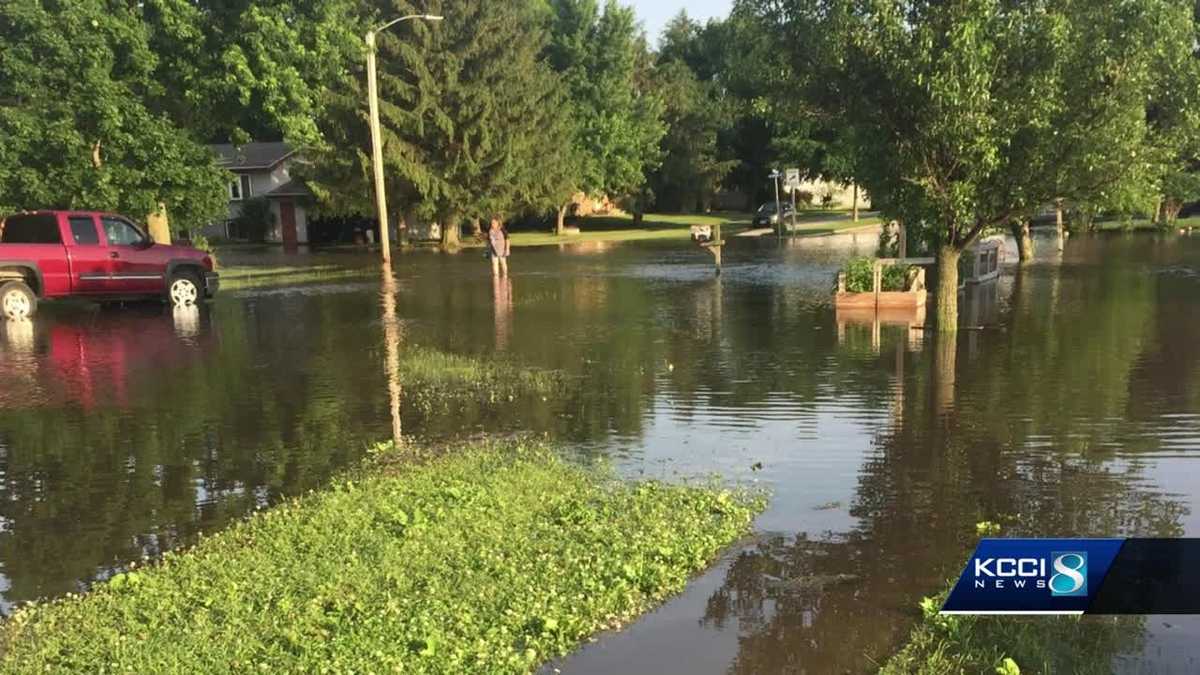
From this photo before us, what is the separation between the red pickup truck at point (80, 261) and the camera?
16.3m

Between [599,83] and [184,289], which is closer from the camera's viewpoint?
[184,289]

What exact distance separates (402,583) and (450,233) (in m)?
37.3

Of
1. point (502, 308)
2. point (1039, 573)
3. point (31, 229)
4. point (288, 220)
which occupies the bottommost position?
point (502, 308)

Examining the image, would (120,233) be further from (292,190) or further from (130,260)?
(292,190)

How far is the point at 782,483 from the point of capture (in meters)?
6.72

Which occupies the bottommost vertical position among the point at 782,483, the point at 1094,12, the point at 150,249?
the point at 782,483

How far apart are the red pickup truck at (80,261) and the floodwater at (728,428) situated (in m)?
0.65

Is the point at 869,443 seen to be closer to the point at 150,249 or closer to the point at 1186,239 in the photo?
the point at 150,249

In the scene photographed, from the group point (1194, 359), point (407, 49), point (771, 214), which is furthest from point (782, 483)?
point (771, 214)

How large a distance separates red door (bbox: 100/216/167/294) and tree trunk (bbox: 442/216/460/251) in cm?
2251

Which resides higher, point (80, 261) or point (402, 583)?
point (80, 261)

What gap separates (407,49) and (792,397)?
104 ft

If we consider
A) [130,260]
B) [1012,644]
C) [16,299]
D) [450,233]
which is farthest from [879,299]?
[450,233]

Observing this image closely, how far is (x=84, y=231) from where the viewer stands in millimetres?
16953
